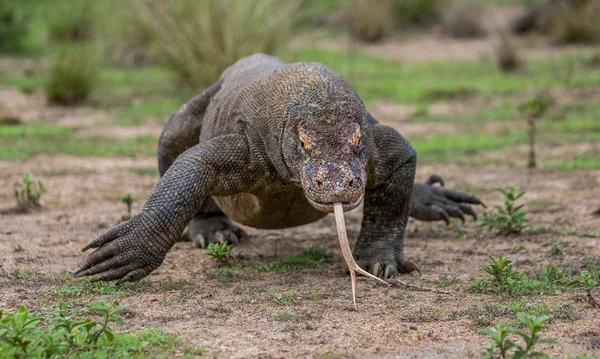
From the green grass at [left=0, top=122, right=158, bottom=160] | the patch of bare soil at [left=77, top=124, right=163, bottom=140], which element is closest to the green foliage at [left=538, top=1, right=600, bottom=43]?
the patch of bare soil at [left=77, top=124, right=163, bottom=140]

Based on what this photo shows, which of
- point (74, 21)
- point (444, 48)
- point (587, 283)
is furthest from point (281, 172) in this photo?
point (74, 21)

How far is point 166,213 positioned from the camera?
4.04 metres

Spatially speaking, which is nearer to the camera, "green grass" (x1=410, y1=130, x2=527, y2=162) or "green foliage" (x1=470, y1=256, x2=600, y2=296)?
"green foliage" (x1=470, y1=256, x2=600, y2=296)

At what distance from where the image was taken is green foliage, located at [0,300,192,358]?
9.68ft

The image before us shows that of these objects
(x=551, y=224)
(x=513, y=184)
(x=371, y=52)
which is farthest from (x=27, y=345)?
(x=371, y=52)

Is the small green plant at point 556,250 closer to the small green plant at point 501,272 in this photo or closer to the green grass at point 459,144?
the small green plant at point 501,272

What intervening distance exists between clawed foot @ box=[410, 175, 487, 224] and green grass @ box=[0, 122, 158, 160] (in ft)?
10.7

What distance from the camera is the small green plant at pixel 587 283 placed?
368 centimetres

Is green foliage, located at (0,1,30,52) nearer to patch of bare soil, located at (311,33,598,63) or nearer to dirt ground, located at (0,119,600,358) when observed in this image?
patch of bare soil, located at (311,33,598,63)

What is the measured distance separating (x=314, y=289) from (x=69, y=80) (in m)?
7.02

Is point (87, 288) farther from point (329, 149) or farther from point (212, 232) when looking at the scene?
point (212, 232)

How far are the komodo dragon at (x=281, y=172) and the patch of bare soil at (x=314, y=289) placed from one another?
210 millimetres

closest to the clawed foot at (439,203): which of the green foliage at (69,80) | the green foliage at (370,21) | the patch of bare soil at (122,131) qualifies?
the patch of bare soil at (122,131)

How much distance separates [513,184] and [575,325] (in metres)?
3.37
